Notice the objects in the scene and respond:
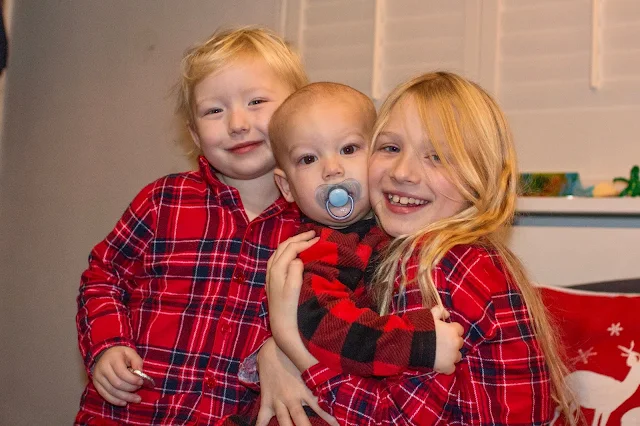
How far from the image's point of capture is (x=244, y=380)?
1469 mm

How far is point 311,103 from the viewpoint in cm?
143

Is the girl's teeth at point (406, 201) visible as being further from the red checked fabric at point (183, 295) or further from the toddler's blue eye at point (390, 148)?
the red checked fabric at point (183, 295)

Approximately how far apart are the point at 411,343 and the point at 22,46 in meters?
2.48

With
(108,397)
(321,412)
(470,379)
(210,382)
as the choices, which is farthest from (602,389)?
(108,397)

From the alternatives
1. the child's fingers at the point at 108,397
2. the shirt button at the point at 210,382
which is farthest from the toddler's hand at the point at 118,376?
the shirt button at the point at 210,382

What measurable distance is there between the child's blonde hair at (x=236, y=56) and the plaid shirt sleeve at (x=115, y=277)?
27cm

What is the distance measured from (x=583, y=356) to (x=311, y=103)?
76 cm

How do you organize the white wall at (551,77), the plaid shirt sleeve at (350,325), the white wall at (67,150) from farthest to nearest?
the white wall at (67,150) < the white wall at (551,77) < the plaid shirt sleeve at (350,325)

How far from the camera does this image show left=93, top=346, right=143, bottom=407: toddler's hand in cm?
150

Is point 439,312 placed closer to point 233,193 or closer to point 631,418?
point 631,418

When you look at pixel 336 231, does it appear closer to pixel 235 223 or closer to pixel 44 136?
pixel 235 223

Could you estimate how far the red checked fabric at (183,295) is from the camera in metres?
1.52

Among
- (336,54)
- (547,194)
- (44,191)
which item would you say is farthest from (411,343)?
(44,191)

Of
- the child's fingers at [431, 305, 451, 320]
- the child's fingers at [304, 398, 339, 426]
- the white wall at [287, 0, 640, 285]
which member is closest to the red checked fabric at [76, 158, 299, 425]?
the child's fingers at [304, 398, 339, 426]
